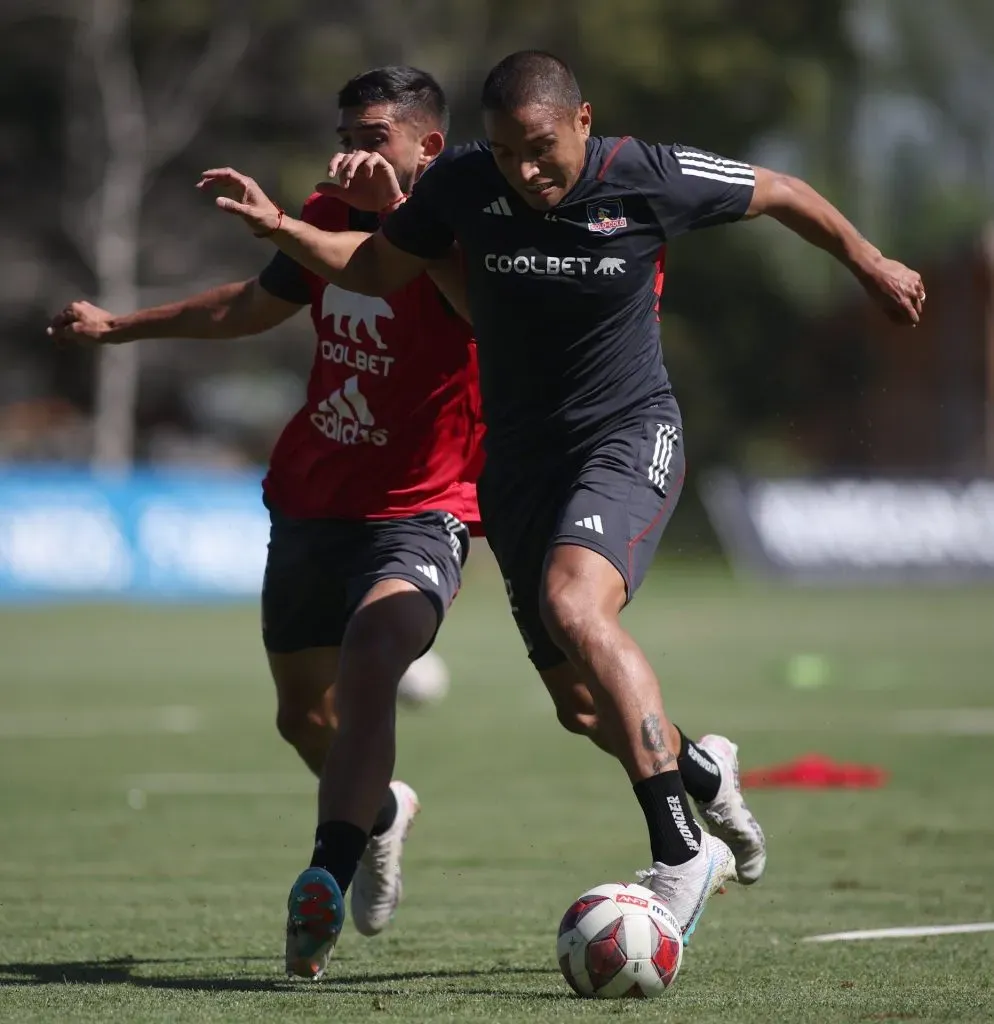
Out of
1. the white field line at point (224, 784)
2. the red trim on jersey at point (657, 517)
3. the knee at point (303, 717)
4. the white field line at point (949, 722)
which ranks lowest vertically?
the white field line at point (949, 722)

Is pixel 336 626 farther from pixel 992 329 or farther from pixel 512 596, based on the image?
pixel 992 329

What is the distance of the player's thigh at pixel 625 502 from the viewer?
5625 mm

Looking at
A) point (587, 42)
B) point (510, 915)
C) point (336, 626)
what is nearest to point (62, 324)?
point (336, 626)

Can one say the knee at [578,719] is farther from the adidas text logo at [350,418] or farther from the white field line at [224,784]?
the white field line at [224,784]

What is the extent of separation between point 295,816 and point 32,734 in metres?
4.03

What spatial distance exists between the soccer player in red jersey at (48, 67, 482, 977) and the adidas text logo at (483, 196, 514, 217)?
59 cm

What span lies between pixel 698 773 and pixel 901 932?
32.0 inches

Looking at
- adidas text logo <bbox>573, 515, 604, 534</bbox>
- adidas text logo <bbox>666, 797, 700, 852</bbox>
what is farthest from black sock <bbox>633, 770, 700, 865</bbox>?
adidas text logo <bbox>573, 515, 604, 534</bbox>

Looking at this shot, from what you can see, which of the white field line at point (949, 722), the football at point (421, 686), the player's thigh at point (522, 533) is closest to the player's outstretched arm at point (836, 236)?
the player's thigh at point (522, 533)

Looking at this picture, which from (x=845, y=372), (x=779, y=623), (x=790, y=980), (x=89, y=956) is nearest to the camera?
(x=790, y=980)

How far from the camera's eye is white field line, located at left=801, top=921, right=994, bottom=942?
6.25 m

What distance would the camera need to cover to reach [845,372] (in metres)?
43.6

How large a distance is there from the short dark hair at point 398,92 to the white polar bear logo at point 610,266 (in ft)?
3.40

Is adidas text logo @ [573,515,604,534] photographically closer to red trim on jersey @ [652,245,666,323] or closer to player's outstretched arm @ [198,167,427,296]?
red trim on jersey @ [652,245,666,323]
